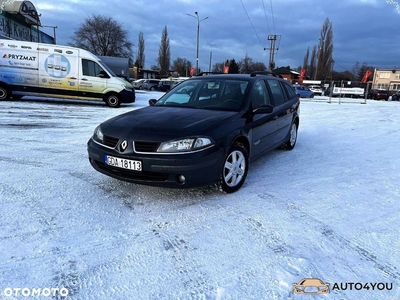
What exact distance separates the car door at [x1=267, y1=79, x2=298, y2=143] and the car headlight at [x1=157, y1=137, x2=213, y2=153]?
206cm

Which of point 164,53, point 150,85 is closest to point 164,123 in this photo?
point 150,85

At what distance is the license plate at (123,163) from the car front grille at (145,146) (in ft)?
0.43

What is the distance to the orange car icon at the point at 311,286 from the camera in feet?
6.34

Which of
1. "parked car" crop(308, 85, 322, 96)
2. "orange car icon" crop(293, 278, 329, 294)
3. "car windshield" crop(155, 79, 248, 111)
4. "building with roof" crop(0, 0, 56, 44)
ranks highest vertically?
"building with roof" crop(0, 0, 56, 44)

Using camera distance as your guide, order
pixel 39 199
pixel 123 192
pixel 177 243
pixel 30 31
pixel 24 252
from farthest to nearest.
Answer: pixel 30 31
pixel 123 192
pixel 39 199
pixel 177 243
pixel 24 252

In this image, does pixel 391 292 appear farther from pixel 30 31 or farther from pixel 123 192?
pixel 30 31

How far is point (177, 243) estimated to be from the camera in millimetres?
2426

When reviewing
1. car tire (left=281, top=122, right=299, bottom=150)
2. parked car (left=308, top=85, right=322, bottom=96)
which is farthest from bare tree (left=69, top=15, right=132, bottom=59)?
car tire (left=281, top=122, right=299, bottom=150)

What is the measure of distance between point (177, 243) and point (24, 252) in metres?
1.18

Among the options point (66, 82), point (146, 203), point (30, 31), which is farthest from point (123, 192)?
point (30, 31)

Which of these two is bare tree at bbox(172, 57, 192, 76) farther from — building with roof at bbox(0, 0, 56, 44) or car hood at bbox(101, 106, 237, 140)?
car hood at bbox(101, 106, 237, 140)

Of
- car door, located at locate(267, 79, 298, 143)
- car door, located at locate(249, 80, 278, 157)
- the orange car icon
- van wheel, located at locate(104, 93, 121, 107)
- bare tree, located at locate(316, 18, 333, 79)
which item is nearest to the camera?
the orange car icon

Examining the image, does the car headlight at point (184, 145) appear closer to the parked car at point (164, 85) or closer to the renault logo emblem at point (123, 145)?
the renault logo emblem at point (123, 145)

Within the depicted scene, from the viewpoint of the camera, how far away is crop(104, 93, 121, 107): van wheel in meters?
12.4
